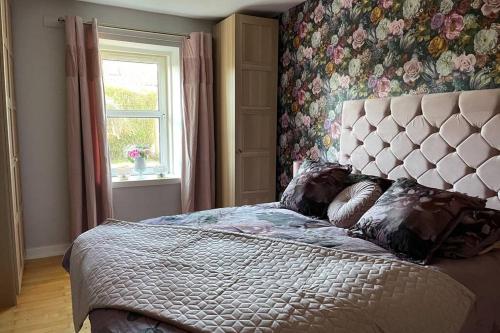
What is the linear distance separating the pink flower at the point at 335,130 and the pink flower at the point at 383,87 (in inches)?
18.9

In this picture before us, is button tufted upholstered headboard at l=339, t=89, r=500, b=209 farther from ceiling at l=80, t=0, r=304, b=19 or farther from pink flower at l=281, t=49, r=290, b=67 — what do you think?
ceiling at l=80, t=0, r=304, b=19

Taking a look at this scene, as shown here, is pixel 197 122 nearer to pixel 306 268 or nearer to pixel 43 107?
pixel 43 107

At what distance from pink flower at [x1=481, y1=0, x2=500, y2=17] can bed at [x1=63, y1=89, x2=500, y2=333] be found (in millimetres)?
420

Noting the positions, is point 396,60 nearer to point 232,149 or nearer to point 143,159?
point 232,149

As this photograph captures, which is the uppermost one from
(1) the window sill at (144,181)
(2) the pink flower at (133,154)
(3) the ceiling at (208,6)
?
(3) the ceiling at (208,6)

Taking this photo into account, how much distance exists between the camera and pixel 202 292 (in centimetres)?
131

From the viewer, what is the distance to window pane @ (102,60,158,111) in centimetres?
378

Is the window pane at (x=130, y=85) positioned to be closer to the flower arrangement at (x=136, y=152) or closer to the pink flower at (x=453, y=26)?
the flower arrangement at (x=136, y=152)

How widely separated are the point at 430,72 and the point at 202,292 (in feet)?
6.38

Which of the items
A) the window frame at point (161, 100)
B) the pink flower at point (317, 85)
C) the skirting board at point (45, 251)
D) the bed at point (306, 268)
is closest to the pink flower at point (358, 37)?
the pink flower at point (317, 85)

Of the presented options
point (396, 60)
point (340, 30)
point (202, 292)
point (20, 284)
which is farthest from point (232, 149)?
point (202, 292)

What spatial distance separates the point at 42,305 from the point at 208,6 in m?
2.72

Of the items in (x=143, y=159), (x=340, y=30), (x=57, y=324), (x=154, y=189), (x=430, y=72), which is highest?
(x=340, y=30)

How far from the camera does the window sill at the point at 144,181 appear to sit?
145 inches
